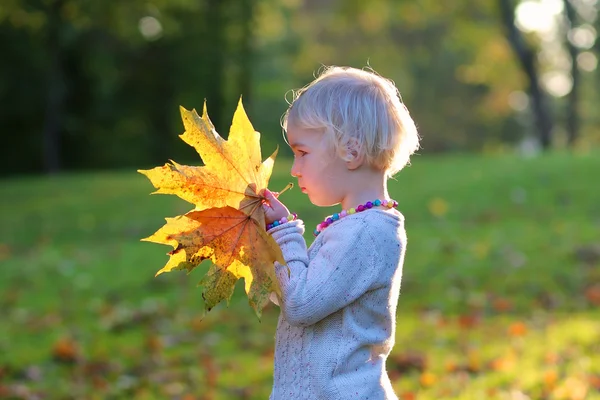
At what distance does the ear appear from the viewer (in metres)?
2.19

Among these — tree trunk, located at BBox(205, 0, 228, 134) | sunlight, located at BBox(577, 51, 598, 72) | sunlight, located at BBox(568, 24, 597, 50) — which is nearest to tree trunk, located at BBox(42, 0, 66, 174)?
tree trunk, located at BBox(205, 0, 228, 134)

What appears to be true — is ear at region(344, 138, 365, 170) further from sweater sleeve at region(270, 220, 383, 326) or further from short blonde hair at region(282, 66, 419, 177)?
sweater sleeve at region(270, 220, 383, 326)

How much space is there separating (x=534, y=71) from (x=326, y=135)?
73.1 ft

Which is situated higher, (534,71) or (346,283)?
(346,283)

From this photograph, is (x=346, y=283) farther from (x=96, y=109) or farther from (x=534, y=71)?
(x=96, y=109)

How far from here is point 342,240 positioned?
2.21 m

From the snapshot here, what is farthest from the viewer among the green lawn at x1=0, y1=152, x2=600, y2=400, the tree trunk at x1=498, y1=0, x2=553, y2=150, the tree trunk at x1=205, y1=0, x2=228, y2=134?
the tree trunk at x1=205, y1=0, x2=228, y2=134

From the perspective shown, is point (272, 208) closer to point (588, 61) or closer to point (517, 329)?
point (517, 329)

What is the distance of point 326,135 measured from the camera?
2215mm

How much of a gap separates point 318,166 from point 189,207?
11276 mm

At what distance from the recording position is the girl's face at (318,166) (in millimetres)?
2230

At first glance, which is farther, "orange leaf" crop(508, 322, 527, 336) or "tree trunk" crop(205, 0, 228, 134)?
"tree trunk" crop(205, 0, 228, 134)

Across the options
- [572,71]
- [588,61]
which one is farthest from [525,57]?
[588,61]

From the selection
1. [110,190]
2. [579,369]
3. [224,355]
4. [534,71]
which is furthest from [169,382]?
[534,71]
